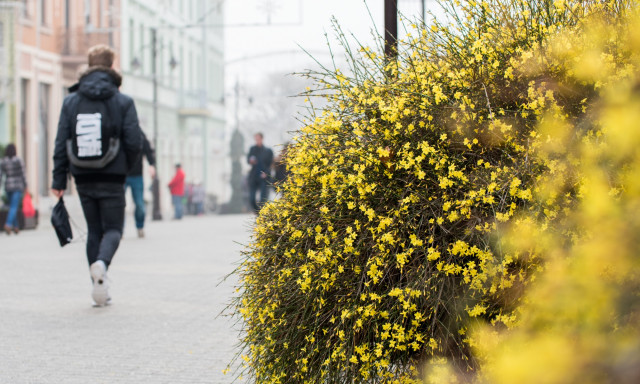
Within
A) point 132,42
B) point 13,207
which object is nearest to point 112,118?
point 13,207

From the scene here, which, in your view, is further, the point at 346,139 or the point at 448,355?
the point at 346,139

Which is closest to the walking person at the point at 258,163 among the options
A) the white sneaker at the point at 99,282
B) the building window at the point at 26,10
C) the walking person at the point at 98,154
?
the walking person at the point at 98,154

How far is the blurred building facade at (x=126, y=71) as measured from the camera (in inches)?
1224

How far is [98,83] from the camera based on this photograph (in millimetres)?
8312

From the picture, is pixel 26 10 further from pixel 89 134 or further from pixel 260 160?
pixel 89 134

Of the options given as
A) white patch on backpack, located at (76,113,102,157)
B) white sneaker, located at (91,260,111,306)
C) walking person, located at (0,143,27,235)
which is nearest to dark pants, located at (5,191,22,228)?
walking person, located at (0,143,27,235)

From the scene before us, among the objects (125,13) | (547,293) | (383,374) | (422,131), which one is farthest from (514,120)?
(125,13)

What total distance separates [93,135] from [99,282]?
113 cm

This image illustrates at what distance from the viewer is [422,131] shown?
366cm

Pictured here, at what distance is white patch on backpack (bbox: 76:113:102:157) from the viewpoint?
26.6ft

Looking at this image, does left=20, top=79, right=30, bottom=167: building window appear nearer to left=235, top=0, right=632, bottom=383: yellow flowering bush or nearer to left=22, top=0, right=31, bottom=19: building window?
left=22, top=0, right=31, bottom=19: building window

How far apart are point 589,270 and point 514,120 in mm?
2336

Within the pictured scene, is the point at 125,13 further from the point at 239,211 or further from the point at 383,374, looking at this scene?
the point at 383,374

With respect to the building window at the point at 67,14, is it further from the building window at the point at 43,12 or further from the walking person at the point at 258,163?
the walking person at the point at 258,163
